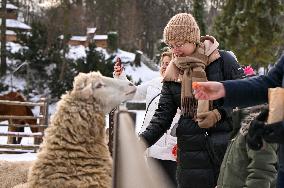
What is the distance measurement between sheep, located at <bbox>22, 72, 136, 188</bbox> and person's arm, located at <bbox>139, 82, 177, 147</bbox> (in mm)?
309

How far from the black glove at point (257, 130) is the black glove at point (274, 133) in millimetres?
22

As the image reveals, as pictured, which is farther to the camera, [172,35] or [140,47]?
[140,47]

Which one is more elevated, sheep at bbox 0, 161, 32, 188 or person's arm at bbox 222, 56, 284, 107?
person's arm at bbox 222, 56, 284, 107

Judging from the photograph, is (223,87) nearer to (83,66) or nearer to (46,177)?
(46,177)

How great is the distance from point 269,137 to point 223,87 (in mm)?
354

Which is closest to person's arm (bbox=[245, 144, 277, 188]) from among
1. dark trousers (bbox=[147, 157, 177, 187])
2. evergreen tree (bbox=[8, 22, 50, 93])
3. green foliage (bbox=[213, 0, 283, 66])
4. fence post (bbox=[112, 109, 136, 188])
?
fence post (bbox=[112, 109, 136, 188])

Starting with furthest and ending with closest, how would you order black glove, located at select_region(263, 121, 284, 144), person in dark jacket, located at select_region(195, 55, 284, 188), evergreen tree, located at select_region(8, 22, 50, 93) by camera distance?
evergreen tree, located at select_region(8, 22, 50, 93) < person in dark jacket, located at select_region(195, 55, 284, 188) < black glove, located at select_region(263, 121, 284, 144)

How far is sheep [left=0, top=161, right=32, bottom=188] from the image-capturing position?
4.92 metres

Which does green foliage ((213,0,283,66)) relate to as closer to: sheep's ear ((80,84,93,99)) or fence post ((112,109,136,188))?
sheep's ear ((80,84,93,99))

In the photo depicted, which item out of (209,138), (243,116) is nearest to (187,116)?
(209,138)

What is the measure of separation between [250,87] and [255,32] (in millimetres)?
21193

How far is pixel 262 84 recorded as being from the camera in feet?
7.79

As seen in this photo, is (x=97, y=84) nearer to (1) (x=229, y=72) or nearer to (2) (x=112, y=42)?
(1) (x=229, y=72)

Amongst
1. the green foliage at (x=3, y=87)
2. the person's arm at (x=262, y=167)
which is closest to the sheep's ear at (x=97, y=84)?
the person's arm at (x=262, y=167)
